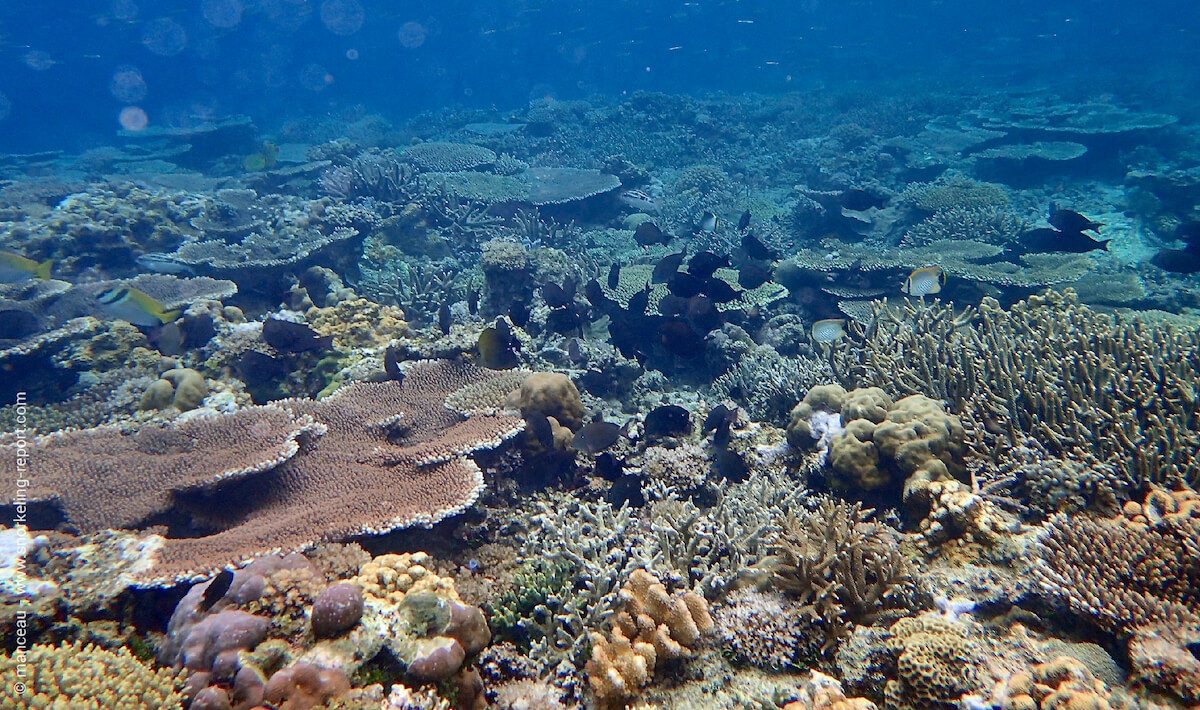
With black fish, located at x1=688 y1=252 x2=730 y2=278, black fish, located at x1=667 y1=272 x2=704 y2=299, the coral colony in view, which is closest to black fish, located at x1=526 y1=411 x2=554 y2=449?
the coral colony

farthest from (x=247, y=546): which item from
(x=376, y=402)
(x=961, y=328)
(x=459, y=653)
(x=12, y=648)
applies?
(x=961, y=328)

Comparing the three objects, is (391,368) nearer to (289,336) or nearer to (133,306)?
(289,336)

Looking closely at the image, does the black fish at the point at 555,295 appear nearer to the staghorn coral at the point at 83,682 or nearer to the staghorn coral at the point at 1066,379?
the staghorn coral at the point at 1066,379

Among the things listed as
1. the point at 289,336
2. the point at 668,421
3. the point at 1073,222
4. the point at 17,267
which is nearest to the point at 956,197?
the point at 1073,222

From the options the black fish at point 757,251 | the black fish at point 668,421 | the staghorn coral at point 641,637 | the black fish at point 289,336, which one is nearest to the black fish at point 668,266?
the black fish at point 757,251

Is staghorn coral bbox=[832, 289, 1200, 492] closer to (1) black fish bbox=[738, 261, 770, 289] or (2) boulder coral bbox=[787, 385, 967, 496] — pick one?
(2) boulder coral bbox=[787, 385, 967, 496]

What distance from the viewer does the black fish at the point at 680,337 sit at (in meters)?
5.78

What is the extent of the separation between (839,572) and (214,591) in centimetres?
324

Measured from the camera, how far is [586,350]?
22.2ft

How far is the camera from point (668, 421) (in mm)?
4887

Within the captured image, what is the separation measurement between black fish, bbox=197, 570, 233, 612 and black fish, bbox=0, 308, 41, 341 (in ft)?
21.7

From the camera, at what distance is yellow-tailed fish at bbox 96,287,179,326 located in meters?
5.60

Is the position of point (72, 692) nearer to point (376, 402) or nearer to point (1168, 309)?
point (376, 402)

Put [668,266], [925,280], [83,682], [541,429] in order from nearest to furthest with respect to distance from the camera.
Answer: [83,682], [541,429], [925,280], [668,266]
